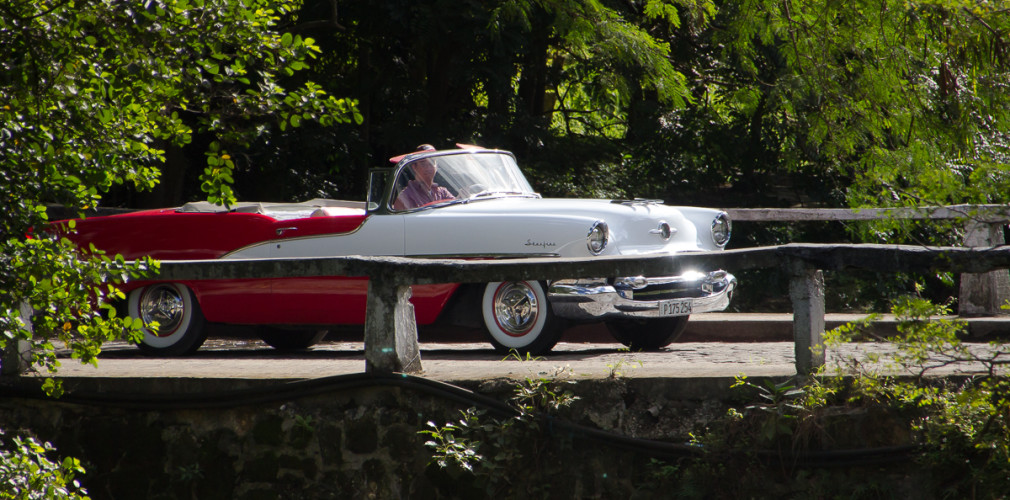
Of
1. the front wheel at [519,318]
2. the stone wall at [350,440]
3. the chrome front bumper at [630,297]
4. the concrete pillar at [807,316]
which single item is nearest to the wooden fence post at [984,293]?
the chrome front bumper at [630,297]

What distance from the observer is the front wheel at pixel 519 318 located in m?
6.76

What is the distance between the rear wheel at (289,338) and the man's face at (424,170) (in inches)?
71.7

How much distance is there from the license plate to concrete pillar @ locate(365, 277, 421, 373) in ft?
8.00

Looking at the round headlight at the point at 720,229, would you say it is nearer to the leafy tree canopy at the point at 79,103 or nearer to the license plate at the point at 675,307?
the license plate at the point at 675,307

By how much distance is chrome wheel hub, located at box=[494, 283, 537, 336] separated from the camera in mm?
6828

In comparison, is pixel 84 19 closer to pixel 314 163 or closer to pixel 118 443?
pixel 118 443

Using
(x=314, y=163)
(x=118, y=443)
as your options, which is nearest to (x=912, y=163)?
(x=118, y=443)

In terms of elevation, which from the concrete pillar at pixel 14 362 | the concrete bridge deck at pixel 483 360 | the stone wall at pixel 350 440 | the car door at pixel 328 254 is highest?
the car door at pixel 328 254

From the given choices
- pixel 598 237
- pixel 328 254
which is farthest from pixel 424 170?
pixel 598 237

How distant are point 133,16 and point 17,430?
98.2 inches

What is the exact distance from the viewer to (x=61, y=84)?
427 centimetres

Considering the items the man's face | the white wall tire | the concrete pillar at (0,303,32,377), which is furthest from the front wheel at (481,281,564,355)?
the concrete pillar at (0,303,32,377)

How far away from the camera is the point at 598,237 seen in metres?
6.64

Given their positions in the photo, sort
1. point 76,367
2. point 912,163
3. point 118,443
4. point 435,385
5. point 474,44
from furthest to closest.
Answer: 1. point 474,44
2. point 912,163
3. point 76,367
4. point 118,443
5. point 435,385
